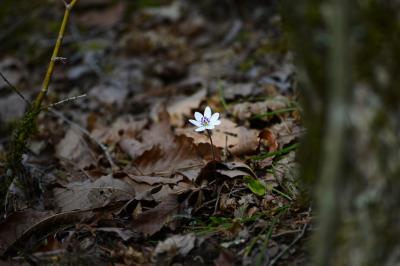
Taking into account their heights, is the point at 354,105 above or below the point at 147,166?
above

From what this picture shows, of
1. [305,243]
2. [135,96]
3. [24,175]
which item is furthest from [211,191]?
[135,96]

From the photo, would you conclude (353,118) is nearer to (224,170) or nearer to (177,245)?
(177,245)

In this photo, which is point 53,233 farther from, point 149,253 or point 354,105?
point 354,105

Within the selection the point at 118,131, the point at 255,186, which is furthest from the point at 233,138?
the point at 118,131

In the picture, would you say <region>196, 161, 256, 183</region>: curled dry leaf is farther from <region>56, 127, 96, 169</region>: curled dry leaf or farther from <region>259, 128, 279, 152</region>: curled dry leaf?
<region>56, 127, 96, 169</region>: curled dry leaf

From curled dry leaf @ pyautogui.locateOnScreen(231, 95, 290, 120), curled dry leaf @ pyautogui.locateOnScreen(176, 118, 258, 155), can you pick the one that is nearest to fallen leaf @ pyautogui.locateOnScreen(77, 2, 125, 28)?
curled dry leaf @ pyautogui.locateOnScreen(231, 95, 290, 120)

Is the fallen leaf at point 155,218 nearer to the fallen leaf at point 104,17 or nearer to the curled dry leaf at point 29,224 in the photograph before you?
the curled dry leaf at point 29,224
